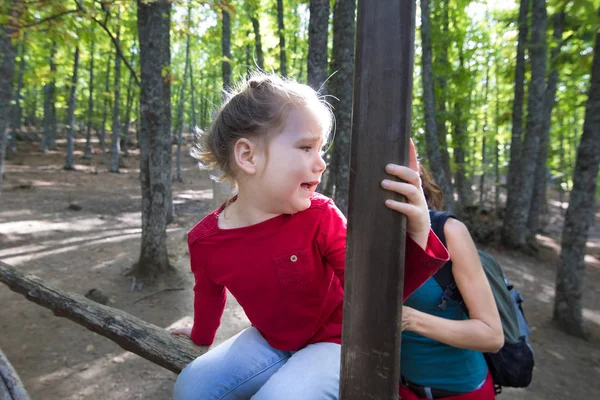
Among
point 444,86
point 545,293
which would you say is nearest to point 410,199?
point 545,293

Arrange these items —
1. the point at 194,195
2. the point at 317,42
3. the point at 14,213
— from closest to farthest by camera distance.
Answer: the point at 317,42 → the point at 14,213 → the point at 194,195

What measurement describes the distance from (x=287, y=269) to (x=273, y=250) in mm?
90

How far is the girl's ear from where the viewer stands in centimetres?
139

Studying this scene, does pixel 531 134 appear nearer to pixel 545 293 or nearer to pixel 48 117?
Answer: pixel 545 293

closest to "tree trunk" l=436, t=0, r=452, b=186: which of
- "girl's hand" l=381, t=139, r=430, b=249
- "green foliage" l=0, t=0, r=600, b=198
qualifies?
"green foliage" l=0, t=0, r=600, b=198

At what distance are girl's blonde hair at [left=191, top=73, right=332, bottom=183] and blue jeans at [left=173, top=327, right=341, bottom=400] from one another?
734 mm

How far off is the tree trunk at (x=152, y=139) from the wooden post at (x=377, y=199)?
5726mm

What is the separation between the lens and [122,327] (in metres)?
2.25

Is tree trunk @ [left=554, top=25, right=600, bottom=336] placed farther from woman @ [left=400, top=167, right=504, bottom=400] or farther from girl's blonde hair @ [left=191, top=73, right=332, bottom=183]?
girl's blonde hair @ [left=191, top=73, right=332, bottom=183]

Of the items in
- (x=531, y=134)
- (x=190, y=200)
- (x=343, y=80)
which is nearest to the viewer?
(x=343, y=80)

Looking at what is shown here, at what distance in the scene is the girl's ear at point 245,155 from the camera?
4.56 ft

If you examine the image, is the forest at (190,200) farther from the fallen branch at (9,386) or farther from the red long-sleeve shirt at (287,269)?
the red long-sleeve shirt at (287,269)

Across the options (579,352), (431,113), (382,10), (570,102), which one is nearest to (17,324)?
(382,10)

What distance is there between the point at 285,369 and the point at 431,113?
10045 mm
